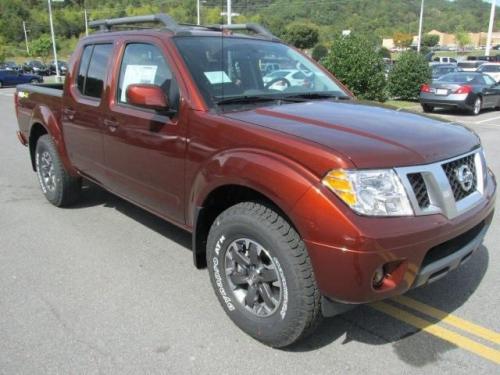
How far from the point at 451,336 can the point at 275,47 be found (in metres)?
2.70

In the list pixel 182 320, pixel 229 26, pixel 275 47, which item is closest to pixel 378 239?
pixel 182 320

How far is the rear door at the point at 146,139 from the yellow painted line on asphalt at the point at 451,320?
1.76 metres

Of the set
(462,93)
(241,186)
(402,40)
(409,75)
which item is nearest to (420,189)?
(241,186)

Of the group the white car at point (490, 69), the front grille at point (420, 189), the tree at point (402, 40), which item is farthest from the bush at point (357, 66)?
the tree at point (402, 40)

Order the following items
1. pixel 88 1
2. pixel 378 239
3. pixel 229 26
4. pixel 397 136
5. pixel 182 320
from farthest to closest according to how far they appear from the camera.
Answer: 1. pixel 88 1
2. pixel 229 26
3. pixel 182 320
4. pixel 397 136
5. pixel 378 239

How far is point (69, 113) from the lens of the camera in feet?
15.8

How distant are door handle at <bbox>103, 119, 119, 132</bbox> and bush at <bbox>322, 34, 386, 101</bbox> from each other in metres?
13.5

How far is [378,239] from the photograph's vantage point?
2379 mm

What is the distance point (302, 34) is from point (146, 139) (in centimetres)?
8442

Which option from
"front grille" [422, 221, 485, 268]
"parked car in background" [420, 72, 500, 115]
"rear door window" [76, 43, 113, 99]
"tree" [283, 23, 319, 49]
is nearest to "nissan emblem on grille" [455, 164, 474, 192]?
"front grille" [422, 221, 485, 268]

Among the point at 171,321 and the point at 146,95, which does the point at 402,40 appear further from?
the point at 171,321

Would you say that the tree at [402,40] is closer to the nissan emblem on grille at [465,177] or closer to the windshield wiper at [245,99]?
the windshield wiper at [245,99]

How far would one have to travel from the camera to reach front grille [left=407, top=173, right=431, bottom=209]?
8.39 ft

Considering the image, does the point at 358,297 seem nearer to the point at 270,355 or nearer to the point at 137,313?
the point at 270,355
